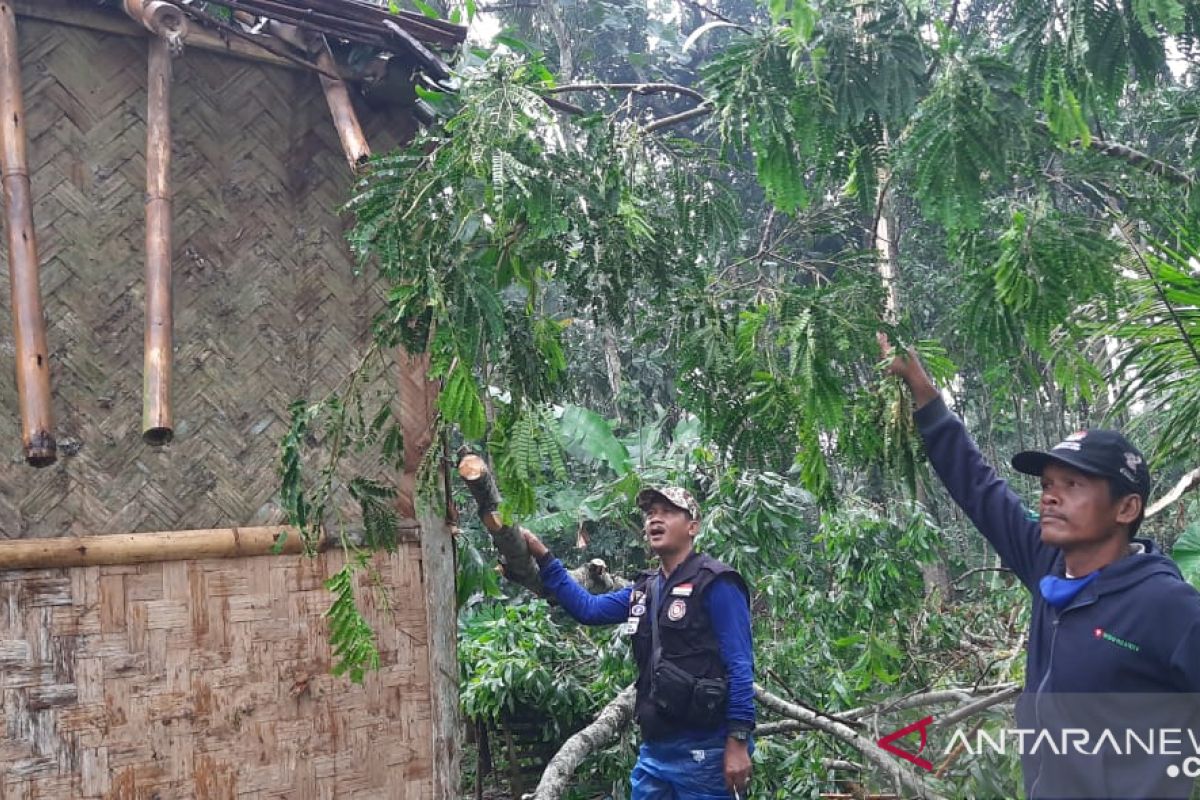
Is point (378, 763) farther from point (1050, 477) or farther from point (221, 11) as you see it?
point (221, 11)

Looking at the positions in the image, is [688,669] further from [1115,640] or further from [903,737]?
[1115,640]

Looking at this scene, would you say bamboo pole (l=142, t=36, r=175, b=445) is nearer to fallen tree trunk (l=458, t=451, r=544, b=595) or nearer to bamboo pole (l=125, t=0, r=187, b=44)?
bamboo pole (l=125, t=0, r=187, b=44)

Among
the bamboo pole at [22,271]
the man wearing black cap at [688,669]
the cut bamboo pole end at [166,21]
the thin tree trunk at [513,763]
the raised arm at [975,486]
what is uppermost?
the cut bamboo pole end at [166,21]

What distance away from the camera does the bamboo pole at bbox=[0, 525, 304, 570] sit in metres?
3.04

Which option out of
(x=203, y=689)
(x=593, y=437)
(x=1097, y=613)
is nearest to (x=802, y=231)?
(x=1097, y=613)

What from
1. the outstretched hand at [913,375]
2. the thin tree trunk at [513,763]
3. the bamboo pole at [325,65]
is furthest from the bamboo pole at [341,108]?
the thin tree trunk at [513,763]

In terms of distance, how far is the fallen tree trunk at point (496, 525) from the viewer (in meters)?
3.81

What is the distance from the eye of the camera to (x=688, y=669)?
12.7 ft

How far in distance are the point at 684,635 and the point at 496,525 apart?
0.80m

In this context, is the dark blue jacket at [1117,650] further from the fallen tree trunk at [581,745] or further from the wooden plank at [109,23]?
the wooden plank at [109,23]

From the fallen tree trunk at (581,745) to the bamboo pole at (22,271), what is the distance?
2452 millimetres

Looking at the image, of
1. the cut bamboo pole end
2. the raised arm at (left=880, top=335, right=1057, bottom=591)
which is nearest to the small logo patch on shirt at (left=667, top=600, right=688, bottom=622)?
the raised arm at (left=880, top=335, right=1057, bottom=591)

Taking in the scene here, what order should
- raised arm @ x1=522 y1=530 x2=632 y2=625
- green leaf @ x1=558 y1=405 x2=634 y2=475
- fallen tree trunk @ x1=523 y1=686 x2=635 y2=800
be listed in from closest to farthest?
raised arm @ x1=522 y1=530 x2=632 y2=625, fallen tree trunk @ x1=523 y1=686 x2=635 y2=800, green leaf @ x1=558 y1=405 x2=634 y2=475

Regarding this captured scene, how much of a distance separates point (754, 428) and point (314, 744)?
1.83 m
